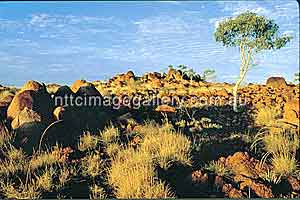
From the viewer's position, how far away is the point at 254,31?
54.1 ft

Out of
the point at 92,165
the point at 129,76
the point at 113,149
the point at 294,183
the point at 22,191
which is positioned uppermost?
the point at 129,76

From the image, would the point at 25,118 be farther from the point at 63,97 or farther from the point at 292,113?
the point at 292,113

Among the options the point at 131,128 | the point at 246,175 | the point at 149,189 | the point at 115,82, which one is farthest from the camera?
the point at 115,82

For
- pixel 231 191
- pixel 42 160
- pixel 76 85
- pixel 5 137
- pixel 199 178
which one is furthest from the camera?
pixel 76 85

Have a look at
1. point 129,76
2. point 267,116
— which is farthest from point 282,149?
point 129,76

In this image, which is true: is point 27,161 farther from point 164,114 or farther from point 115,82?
point 115,82

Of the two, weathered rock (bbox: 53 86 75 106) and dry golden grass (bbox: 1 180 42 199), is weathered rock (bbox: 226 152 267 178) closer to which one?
dry golden grass (bbox: 1 180 42 199)

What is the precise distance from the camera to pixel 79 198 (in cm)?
869

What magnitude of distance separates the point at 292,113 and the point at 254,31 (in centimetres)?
344

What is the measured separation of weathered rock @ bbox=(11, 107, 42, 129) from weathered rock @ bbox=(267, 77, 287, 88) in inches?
510

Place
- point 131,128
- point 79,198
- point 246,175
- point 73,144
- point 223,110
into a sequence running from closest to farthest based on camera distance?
point 79,198, point 246,175, point 73,144, point 131,128, point 223,110

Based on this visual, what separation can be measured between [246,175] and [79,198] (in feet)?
9.58

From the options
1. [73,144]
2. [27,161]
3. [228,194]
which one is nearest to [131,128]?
[73,144]

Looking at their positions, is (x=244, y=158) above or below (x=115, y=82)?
below
